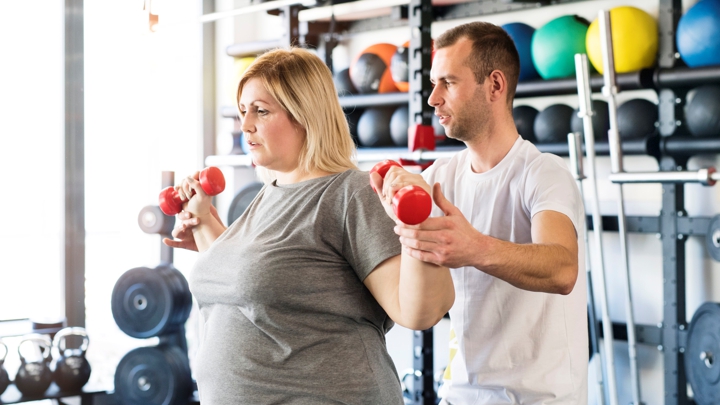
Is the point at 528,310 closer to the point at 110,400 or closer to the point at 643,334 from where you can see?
the point at 643,334

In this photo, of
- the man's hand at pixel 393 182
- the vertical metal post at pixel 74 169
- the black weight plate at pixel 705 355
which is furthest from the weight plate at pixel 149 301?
the man's hand at pixel 393 182

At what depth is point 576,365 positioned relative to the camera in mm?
1474

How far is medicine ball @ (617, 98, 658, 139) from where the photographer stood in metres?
3.22

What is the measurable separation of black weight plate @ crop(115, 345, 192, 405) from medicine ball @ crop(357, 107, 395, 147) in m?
1.57

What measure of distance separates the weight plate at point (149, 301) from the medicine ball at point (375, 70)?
1.50m

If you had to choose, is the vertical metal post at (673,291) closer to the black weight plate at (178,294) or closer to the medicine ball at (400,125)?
the medicine ball at (400,125)

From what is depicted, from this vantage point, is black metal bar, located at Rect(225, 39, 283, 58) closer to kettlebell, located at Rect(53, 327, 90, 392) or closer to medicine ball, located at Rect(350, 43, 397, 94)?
medicine ball, located at Rect(350, 43, 397, 94)

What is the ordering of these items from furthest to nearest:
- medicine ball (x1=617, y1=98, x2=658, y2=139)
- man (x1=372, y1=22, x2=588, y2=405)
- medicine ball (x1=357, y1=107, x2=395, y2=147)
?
medicine ball (x1=357, y1=107, x2=395, y2=147) → medicine ball (x1=617, y1=98, x2=658, y2=139) → man (x1=372, y1=22, x2=588, y2=405)

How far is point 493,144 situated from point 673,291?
201cm

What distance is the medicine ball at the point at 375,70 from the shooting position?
4121 millimetres

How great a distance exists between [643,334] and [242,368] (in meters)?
2.55

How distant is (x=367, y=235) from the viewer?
4.12 feet

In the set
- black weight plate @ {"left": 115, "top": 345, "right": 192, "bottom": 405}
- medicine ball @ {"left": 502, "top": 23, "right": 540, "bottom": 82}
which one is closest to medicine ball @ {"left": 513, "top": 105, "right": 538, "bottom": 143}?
medicine ball @ {"left": 502, "top": 23, "right": 540, "bottom": 82}

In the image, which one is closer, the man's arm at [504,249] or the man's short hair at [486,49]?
the man's arm at [504,249]
